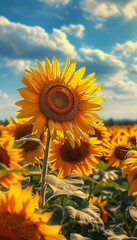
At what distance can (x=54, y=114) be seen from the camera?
4.35 meters

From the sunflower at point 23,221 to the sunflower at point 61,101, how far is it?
5.26ft

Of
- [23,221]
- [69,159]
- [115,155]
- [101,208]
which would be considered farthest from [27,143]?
[23,221]

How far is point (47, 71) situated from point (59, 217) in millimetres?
1421

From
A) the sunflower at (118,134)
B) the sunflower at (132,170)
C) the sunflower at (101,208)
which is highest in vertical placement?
the sunflower at (118,134)

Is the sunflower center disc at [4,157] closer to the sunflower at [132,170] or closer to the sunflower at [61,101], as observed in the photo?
the sunflower at [61,101]

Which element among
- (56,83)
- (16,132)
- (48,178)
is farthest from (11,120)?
(48,178)

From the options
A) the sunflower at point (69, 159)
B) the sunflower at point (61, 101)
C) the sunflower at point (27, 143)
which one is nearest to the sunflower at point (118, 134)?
the sunflower at point (69, 159)

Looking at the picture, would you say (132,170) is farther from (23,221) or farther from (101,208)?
(101,208)

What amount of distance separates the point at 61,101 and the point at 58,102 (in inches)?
1.2

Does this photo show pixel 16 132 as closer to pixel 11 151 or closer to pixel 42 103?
pixel 42 103

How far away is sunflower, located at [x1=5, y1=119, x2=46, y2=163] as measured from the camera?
219 inches

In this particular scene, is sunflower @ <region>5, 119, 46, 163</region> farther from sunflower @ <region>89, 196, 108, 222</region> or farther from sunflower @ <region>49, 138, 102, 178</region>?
sunflower @ <region>89, 196, 108, 222</region>

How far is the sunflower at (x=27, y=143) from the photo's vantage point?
18.2 ft

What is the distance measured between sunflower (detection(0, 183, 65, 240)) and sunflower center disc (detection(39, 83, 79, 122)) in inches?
71.0
